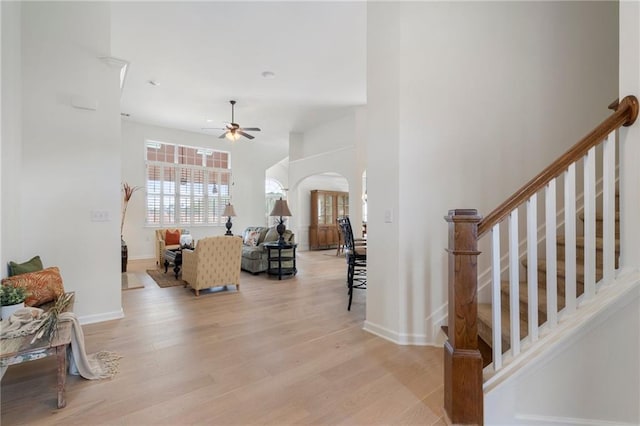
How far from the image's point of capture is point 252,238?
6.25 metres

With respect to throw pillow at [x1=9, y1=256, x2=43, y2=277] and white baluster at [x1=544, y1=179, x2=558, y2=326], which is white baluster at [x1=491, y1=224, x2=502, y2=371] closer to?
white baluster at [x1=544, y1=179, x2=558, y2=326]

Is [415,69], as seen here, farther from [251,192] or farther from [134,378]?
[251,192]

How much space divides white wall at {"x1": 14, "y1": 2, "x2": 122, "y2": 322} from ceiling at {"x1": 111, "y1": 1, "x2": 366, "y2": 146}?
2.16ft

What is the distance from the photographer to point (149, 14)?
132 inches

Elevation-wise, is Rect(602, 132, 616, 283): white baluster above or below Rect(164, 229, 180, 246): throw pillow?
above

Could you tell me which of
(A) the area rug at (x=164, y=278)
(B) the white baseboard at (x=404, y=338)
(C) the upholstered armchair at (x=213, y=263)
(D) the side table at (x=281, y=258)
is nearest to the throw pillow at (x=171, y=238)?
(A) the area rug at (x=164, y=278)

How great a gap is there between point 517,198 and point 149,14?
13.7 ft

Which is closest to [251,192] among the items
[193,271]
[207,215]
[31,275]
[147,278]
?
[207,215]

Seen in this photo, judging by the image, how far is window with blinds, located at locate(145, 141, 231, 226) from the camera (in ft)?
25.8

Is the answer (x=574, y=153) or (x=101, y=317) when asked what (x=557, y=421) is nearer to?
(x=574, y=153)

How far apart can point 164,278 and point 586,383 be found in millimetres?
5590

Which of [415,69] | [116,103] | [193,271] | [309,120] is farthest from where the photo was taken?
[309,120]

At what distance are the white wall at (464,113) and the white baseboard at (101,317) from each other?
116 inches

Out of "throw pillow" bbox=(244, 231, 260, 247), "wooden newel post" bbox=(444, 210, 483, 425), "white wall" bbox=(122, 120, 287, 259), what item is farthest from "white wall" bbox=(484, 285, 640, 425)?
"white wall" bbox=(122, 120, 287, 259)
